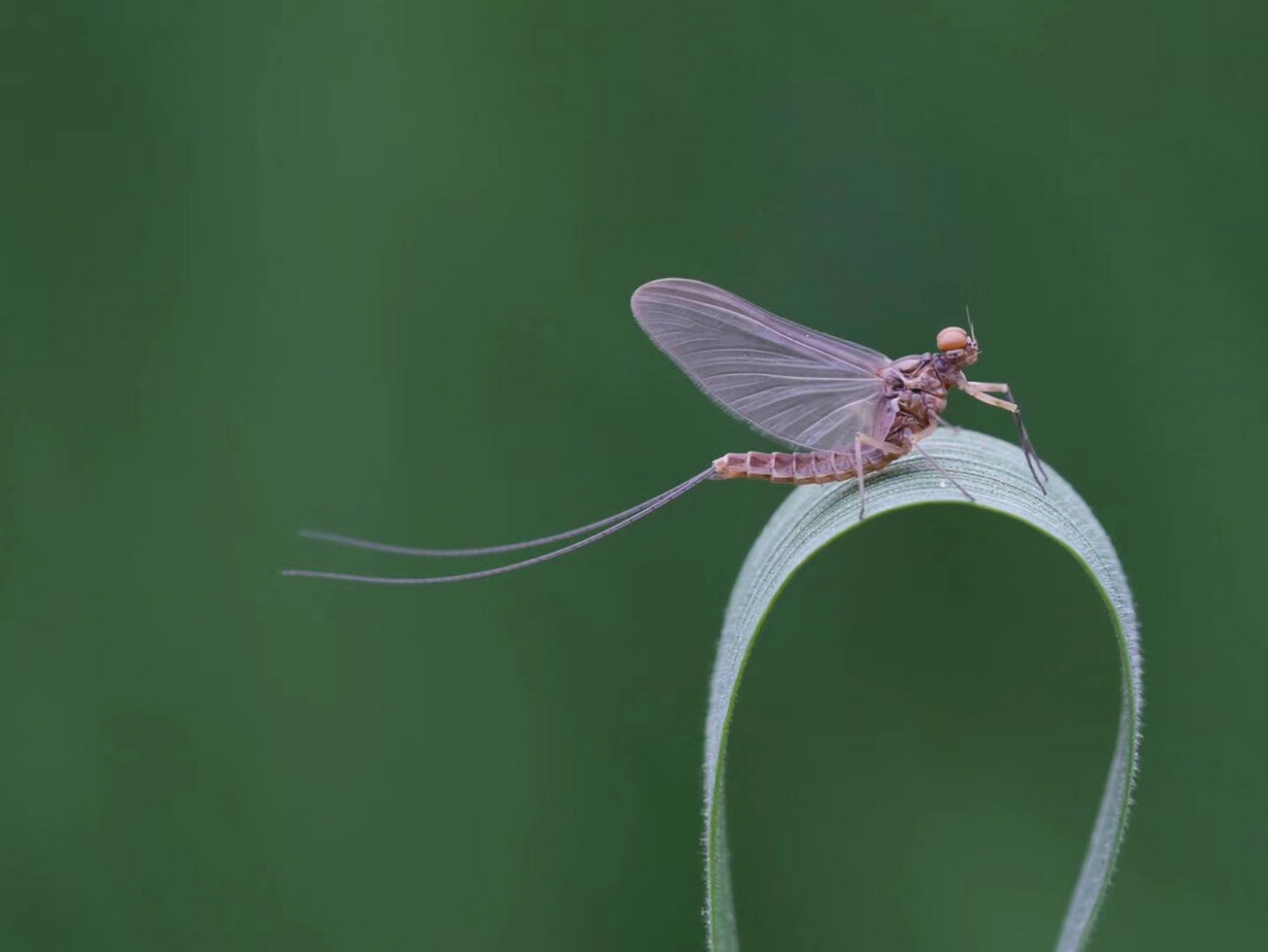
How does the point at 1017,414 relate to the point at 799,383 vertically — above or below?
below

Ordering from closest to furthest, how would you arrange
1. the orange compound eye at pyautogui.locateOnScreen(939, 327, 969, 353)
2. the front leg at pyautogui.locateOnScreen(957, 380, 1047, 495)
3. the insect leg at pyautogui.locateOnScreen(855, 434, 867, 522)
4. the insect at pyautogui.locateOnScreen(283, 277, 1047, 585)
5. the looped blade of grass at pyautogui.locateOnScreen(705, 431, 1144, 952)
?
the looped blade of grass at pyautogui.locateOnScreen(705, 431, 1144, 952)
the insect leg at pyautogui.locateOnScreen(855, 434, 867, 522)
the front leg at pyautogui.locateOnScreen(957, 380, 1047, 495)
the insect at pyautogui.locateOnScreen(283, 277, 1047, 585)
the orange compound eye at pyautogui.locateOnScreen(939, 327, 969, 353)

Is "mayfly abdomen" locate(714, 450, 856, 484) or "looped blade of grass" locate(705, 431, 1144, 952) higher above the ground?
"mayfly abdomen" locate(714, 450, 856, 484)

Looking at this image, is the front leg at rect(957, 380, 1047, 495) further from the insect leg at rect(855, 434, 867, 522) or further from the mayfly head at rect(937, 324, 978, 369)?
the insect leg at rect(855, 434, 867, 522)

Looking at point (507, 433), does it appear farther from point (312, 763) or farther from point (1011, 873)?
point (1011, 873)

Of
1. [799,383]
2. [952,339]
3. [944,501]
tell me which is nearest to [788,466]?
[799,383]

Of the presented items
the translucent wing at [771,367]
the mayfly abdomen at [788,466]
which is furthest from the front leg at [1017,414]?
the mayfly abdomen at [788,466]

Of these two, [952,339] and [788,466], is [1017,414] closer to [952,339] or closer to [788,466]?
[952,339]

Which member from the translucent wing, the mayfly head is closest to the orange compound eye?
the mayfly head
